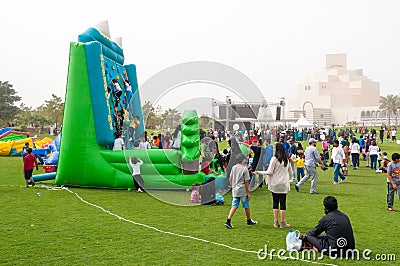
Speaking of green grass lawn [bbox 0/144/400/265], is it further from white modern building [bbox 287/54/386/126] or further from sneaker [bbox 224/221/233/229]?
white modern building [bbox 287/54/386/126]

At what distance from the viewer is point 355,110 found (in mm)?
91312

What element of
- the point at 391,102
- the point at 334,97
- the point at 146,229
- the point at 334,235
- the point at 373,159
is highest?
the point at 334,97

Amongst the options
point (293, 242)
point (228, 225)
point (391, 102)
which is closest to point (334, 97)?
point (391, 102)

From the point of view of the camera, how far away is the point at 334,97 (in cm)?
10019

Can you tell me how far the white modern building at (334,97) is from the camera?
94938 mm

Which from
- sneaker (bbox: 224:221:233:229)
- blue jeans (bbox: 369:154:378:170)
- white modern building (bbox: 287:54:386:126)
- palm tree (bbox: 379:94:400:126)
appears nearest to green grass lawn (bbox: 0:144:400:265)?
sneaker (bbox: 224:221:233:229)

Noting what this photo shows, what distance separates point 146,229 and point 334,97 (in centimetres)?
9940

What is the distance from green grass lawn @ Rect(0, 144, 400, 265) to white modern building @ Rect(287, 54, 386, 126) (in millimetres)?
87346

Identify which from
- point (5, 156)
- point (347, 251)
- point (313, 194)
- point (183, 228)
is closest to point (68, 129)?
point (183, 228)

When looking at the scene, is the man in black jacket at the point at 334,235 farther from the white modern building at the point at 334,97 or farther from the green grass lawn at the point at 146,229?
the white modern building at the point at 334,97

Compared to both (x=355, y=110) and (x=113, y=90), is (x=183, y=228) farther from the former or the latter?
(x=355, y=110)

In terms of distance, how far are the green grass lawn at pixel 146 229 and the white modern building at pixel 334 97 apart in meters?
87.3

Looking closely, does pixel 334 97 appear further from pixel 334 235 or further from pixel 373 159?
pixel 334 235

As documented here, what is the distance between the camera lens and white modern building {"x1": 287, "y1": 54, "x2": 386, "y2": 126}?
94938 mm
